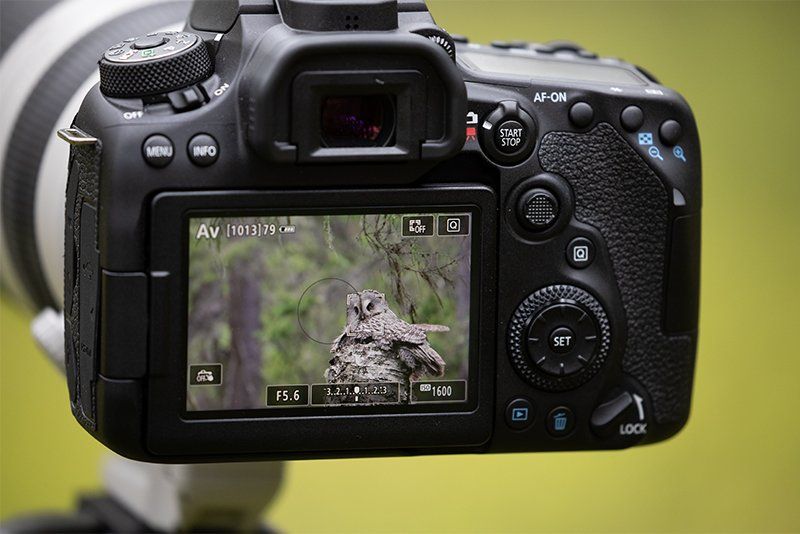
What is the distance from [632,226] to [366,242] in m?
0.15

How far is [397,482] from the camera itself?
5.86 ft

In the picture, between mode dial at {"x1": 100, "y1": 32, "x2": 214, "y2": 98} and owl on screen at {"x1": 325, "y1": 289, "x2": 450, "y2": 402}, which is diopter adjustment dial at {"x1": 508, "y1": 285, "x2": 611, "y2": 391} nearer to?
owl on screen at {"x1": 325, "y1": 289, "x2": 450, "y2": 402}

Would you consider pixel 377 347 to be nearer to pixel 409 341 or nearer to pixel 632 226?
pixel 409 341

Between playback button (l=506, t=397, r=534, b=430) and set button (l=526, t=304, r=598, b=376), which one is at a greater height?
set button (l=526, t=304, r=598, b=376)

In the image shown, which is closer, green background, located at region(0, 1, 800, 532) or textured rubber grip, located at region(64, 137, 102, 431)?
textured rubber grip, located at region(64, 137, 102, 431)

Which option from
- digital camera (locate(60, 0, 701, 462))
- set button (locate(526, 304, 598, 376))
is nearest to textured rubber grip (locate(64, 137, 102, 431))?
digital camera (locate(60, 0, 701, 462))

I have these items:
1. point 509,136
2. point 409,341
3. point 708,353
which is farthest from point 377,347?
point 708,353

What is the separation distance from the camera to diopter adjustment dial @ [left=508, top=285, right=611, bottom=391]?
0.75m

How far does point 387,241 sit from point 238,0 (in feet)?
0.48

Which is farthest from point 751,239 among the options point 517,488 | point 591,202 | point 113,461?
point 591,202

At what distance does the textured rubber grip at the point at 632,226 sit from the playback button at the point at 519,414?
2.5 inches

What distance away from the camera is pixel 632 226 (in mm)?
768

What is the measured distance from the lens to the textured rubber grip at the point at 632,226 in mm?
751

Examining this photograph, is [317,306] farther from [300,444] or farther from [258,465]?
[258,465]
